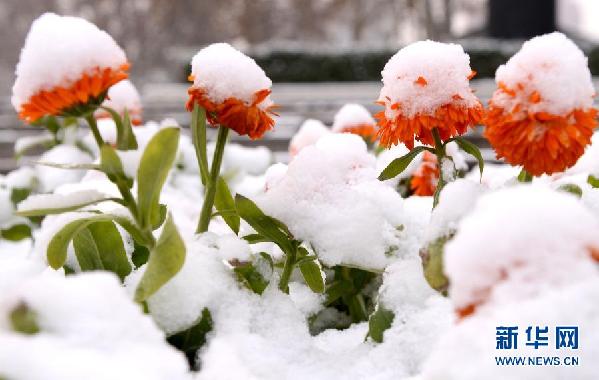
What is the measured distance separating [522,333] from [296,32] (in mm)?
17948

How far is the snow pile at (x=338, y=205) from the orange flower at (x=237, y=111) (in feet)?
0.22

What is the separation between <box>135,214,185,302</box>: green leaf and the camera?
0.50 meters

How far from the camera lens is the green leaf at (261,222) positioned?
60cm

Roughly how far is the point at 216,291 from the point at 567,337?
29 centimetres

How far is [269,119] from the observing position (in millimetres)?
628

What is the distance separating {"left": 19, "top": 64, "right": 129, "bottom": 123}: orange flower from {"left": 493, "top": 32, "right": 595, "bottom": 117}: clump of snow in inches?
12.5

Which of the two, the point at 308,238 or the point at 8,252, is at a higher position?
the point at 308,238

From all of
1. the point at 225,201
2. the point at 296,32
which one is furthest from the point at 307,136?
the point at 296,32

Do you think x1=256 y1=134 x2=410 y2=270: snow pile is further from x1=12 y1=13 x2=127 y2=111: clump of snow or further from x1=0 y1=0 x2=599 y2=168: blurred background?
x1=0 y1=0 x2=599 y2=168: blurred background

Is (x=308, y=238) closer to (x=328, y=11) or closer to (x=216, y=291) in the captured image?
(x=216, y=291)

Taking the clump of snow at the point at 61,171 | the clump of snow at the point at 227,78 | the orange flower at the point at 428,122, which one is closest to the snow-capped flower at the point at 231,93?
the clump of snow at the point at 227,78

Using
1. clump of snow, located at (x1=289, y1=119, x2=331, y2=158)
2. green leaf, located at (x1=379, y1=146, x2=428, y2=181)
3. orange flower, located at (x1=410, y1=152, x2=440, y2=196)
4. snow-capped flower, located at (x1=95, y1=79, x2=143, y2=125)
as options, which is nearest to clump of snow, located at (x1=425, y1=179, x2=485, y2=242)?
green leaf, located at (x1=379, y1=146, x2=428, y2=181)

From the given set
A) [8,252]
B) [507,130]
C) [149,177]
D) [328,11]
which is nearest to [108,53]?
[149,177]

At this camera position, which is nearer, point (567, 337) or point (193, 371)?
point (567, 337)
